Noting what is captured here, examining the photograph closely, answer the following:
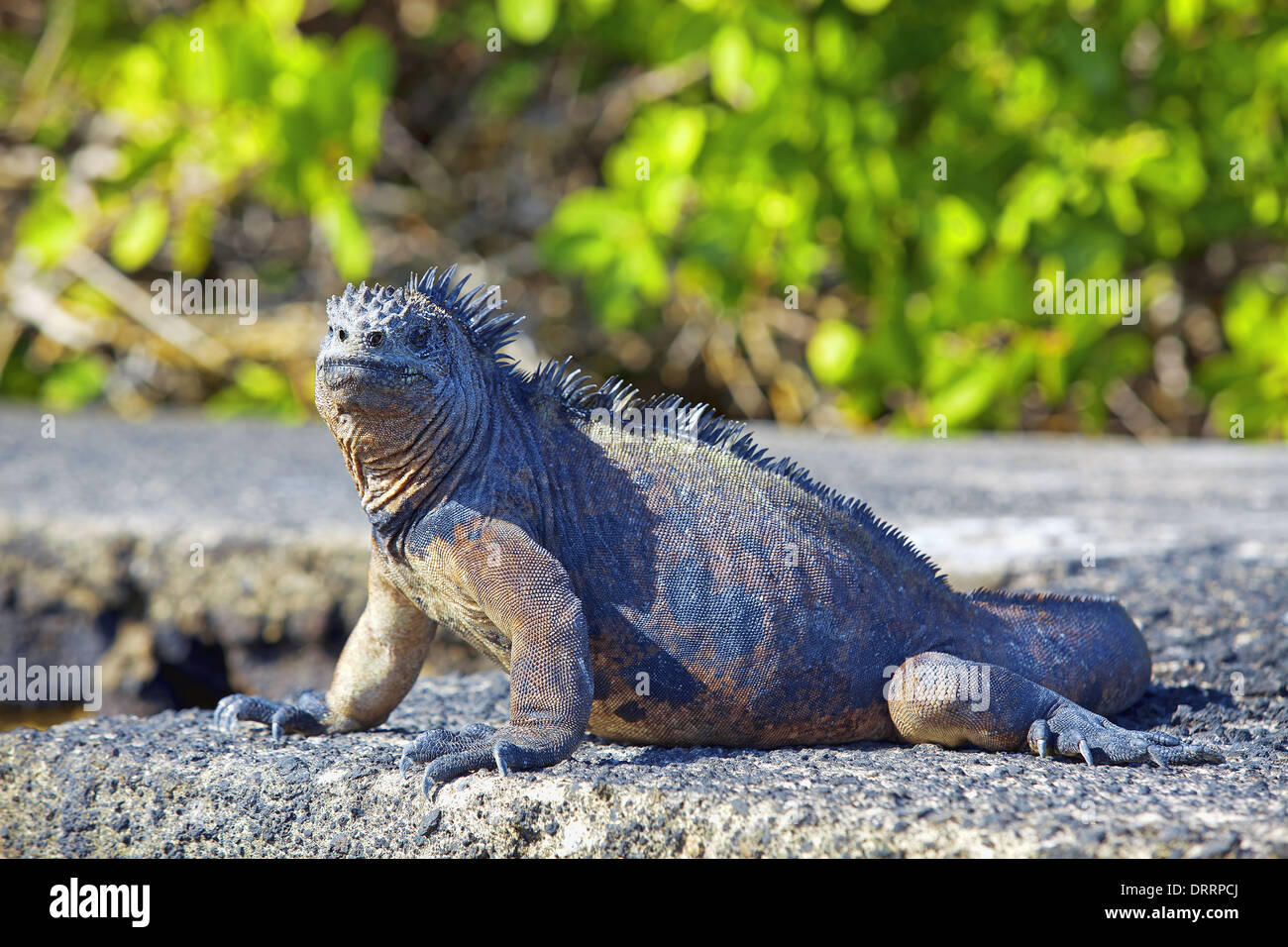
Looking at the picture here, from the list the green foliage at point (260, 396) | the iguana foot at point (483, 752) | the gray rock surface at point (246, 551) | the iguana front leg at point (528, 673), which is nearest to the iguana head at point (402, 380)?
the iguana front leg at point (528, 673)

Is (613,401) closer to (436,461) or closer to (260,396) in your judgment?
(436,461)

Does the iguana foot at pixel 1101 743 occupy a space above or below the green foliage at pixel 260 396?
below

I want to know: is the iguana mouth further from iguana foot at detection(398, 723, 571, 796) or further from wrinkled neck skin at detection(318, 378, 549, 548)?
iguana foot at detection(398, 723, 571, 796)

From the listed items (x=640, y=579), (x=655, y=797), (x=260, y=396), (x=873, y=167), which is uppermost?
(x=873, y=167)

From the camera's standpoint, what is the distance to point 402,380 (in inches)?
96.5

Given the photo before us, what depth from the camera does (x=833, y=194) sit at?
258 inches

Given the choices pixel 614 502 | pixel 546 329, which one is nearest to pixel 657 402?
pixel 614 502

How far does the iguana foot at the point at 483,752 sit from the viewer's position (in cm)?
241

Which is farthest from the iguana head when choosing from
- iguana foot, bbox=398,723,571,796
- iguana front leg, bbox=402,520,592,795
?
iguana foot, bbox=398,723,571,796

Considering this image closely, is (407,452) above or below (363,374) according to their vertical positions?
below

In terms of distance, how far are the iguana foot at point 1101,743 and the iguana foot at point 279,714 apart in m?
1.59

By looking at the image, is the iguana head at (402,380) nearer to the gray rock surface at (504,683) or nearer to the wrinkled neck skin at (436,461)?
the wrinkled neck skin at (436,461)

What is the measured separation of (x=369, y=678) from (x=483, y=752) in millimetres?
620

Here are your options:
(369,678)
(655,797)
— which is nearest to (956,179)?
(369,678)
